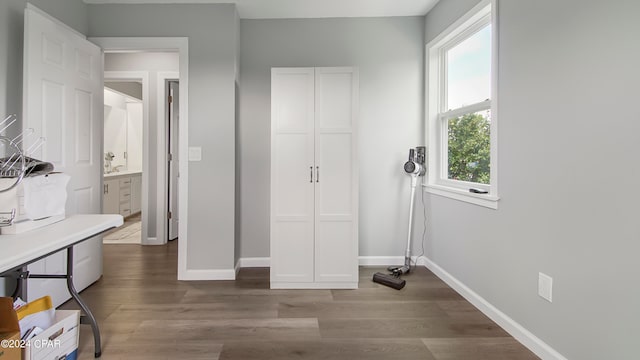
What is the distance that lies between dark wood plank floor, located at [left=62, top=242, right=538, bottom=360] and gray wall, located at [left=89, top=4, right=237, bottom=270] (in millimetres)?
440

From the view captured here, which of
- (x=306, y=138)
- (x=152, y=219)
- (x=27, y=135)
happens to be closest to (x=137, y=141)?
(x=152, y=219)

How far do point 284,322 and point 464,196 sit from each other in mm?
1687

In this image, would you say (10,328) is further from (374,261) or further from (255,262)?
(374,261)

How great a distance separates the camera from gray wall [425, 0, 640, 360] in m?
1.41

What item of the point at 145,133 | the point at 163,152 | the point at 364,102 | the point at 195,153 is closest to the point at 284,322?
the point at 195,153

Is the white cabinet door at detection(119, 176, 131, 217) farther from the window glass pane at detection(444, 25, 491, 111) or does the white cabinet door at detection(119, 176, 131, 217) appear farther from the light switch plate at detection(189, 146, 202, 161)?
the window glass pane at detection(444, 25, 491, 111)

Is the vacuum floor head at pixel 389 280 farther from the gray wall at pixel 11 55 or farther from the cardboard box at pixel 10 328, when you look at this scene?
the gray wall at pixel 11 55

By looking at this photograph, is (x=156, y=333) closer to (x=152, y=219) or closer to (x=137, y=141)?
(x=152, y=219)

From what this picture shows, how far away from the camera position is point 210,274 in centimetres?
307

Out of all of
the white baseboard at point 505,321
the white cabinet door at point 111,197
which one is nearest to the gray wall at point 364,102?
the white baseboard at point 505,321

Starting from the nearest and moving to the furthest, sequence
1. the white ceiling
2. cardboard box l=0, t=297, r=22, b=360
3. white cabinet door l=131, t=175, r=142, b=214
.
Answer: cardboard box l=0, t=297, r=22, b=360
the white ceiling
white cabinet door l=131, t=175, r=142, b=214

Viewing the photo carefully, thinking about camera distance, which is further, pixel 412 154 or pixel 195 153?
pixel 412 154

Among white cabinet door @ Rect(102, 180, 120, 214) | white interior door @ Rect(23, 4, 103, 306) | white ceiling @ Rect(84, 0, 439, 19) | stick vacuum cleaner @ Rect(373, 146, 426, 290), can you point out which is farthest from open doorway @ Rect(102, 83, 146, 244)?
stick vacuum cleaner @ Rect(373, 146, 426, 290)

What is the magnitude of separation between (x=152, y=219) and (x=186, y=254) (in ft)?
5.95
